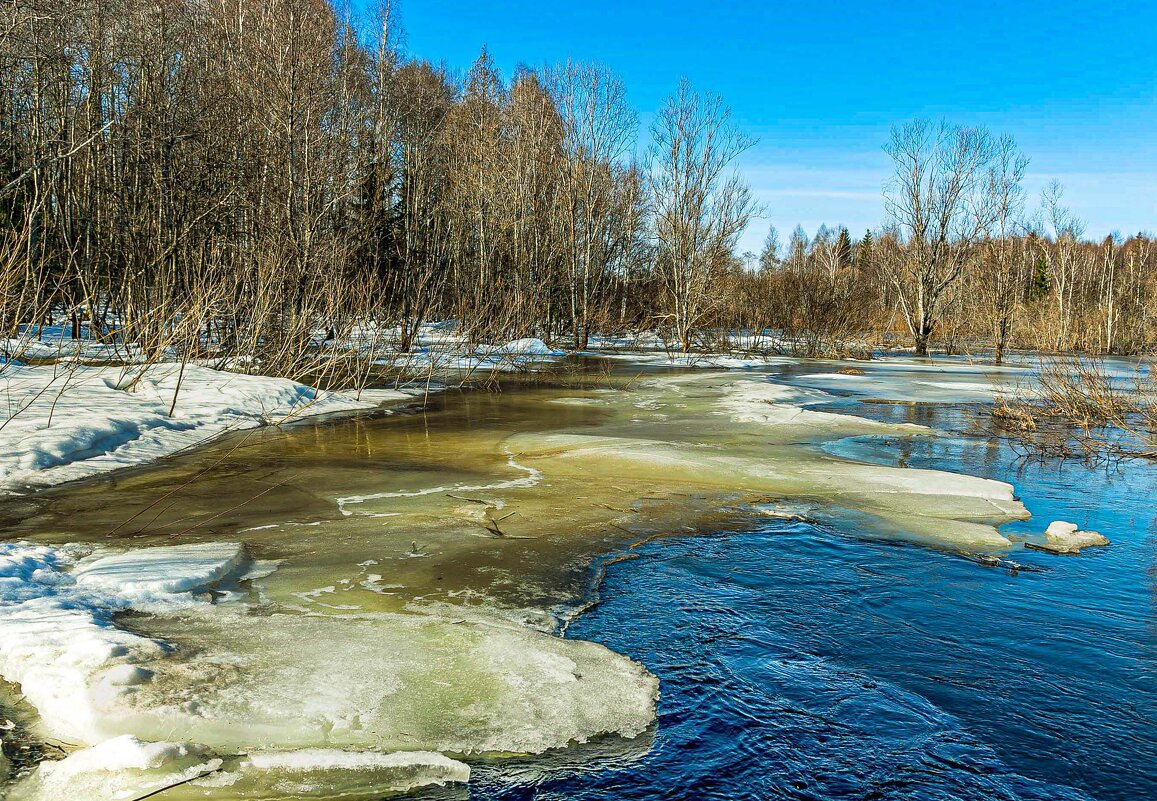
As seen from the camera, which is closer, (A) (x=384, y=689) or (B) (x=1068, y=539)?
(A) (x=384, y=689)

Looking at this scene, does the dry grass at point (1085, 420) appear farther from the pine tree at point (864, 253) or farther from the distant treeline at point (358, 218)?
the pine tree at point (864, 253)

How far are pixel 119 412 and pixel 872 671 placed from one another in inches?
385

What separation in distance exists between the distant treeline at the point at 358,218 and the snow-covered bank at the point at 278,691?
15.1 ft

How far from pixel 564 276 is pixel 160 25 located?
16.9 m

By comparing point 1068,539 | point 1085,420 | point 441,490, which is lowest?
point 1068,539

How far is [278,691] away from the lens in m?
3.56

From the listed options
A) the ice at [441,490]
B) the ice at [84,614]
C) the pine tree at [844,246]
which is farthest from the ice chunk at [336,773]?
the pine tree at [844,246]

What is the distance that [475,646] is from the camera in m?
4.17

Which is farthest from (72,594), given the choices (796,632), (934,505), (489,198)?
(489,198)

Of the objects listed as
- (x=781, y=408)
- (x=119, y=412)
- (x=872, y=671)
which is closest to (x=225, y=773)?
(x=872, y=671)

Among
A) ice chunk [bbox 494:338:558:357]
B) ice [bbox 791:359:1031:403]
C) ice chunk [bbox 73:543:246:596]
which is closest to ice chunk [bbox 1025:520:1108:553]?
ice chunk [bbox 73:543:246:596]

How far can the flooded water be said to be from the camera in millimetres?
3322

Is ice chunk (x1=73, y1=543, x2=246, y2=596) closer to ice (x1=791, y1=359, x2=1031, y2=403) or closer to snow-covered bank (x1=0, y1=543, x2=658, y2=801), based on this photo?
snow-covered bank (x1=0, y1=543, x2=658, y2=801)

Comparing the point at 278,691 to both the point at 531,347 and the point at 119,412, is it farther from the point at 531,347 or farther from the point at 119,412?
the point at 531,347
